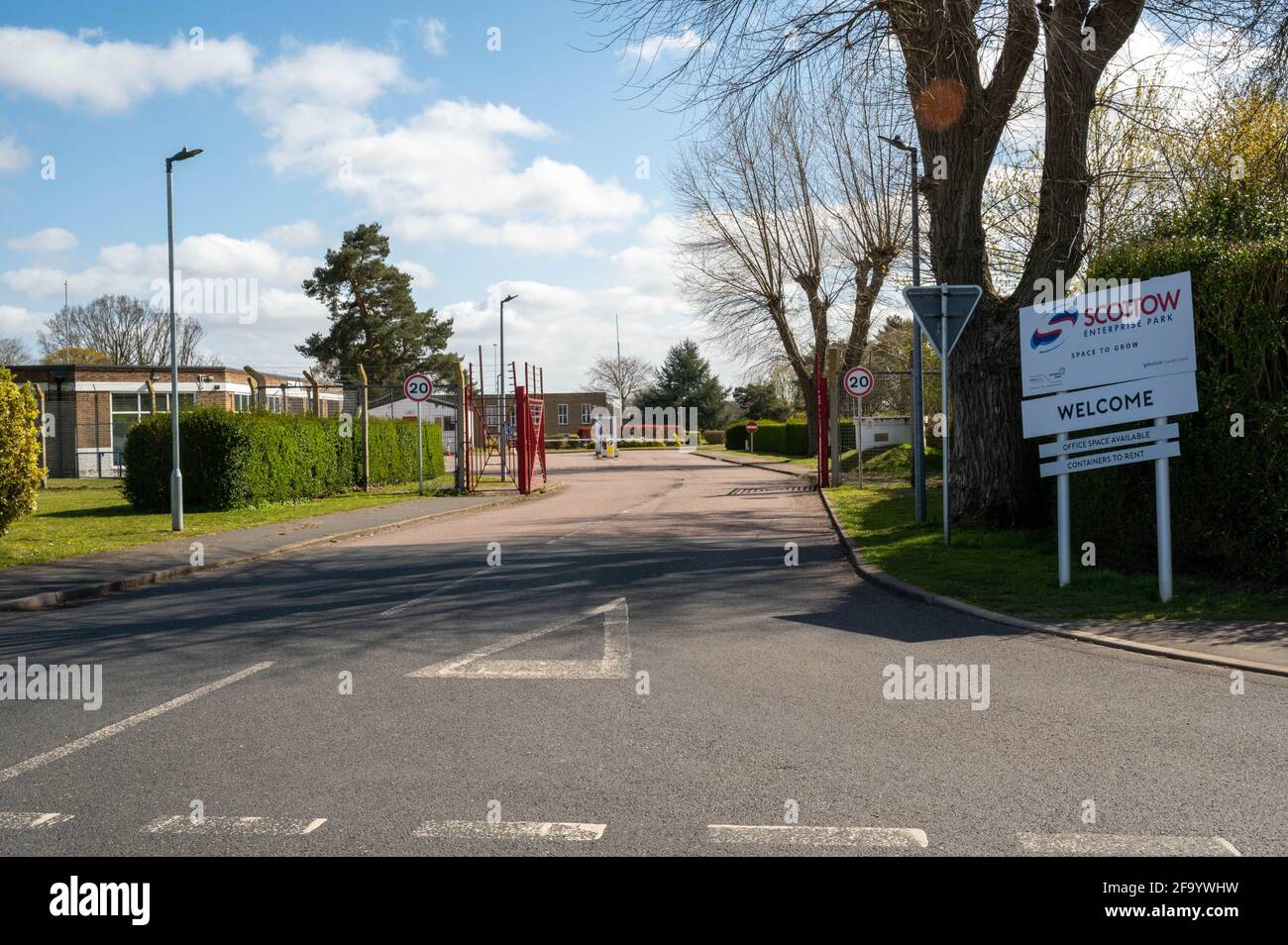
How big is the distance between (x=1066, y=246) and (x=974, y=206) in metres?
1.42

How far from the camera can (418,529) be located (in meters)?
19.0

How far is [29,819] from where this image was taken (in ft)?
14.5

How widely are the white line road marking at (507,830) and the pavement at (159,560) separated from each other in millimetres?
8292

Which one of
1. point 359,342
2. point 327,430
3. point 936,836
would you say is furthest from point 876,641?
point 359,342

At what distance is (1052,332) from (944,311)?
11.2 ft

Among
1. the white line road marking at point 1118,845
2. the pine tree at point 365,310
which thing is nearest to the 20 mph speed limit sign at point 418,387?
the white line road marking at point 1118,845

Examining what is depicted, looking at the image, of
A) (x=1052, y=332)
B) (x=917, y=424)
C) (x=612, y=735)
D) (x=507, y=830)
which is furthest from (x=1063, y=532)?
(x=507, y=830)

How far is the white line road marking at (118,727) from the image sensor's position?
17.1ft

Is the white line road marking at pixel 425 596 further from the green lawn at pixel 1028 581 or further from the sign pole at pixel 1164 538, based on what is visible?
the sign pole at pixel 1164 538

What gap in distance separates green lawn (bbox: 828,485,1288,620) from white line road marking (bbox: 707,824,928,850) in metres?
5.32

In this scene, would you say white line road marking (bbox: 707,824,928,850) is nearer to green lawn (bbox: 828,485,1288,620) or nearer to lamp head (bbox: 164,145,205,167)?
green lawn (bbox: 828,485,1288,620)

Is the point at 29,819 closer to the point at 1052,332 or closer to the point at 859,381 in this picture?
the point at 1052,332

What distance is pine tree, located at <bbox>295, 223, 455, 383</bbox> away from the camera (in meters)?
61.8
